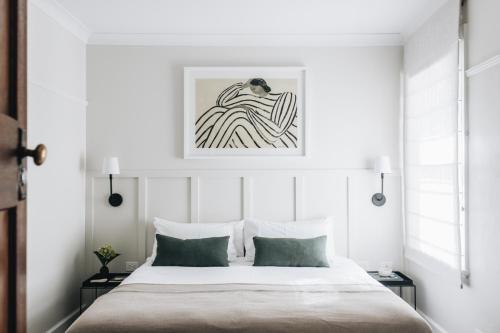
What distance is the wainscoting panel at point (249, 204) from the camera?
12.6ft

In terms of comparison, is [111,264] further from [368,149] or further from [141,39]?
[368,149]

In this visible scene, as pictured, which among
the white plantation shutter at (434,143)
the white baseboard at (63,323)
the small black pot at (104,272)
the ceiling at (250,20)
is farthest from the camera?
the small black pot at (104,272)

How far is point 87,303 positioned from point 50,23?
2.43 m

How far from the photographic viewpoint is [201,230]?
11.7 feet

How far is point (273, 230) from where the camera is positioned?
358 cm

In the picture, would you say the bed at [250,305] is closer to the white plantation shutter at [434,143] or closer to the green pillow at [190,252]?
the green pillow at [190,252]

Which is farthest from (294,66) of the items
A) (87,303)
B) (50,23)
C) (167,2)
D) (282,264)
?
(87,303)

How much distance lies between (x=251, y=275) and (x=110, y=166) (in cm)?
161

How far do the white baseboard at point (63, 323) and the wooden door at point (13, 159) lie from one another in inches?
107

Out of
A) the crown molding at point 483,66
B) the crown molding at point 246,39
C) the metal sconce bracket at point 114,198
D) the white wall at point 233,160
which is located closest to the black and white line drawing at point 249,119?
the white wall at point 233,160

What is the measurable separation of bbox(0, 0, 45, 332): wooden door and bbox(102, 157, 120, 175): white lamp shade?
2814 millimetres

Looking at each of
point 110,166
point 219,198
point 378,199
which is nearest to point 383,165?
point 378,199

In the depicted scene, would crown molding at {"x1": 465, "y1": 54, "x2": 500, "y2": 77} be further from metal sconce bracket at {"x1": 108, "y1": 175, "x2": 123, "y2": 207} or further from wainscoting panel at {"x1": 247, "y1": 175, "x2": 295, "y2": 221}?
metal sconce bracket at {"x1": 108, "y1": 175, "x2": 123, "y2": 207}

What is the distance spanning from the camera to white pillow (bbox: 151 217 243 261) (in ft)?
11.6
